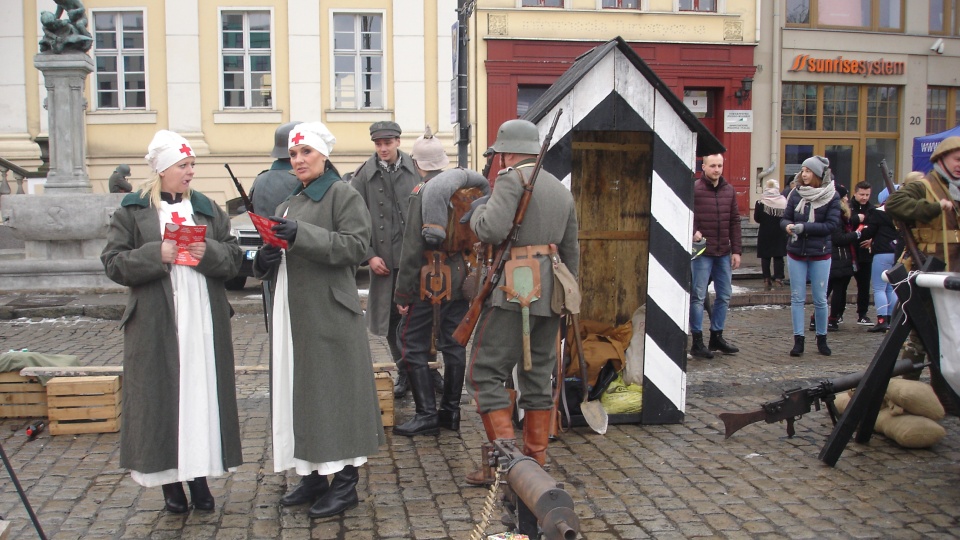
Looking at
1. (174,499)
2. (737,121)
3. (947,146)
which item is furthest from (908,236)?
(737,121)

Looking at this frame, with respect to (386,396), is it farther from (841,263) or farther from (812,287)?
(841,263)

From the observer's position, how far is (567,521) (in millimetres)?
2639

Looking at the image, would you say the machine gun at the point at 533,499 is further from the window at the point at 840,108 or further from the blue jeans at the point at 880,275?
the window at the point at 840,108

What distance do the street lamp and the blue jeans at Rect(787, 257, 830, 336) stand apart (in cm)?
1222

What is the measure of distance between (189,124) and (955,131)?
13988 mm

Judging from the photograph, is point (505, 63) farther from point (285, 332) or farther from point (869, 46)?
point (285, 332)

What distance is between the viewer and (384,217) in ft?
20.5

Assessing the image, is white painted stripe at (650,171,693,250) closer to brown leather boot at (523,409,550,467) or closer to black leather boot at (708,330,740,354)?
brown leather boot at (523,409,550,467)

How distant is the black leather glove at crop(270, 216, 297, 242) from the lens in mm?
3908

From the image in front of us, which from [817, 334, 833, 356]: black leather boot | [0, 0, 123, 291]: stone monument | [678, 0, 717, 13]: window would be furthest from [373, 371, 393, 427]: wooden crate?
[678, 0, 717, 13]: window

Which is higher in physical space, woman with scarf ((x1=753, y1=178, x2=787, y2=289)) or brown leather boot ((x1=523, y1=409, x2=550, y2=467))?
woman with scarf ((x1=753, y1=178, x2=787, y2=289))

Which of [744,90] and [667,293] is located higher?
[744,90]

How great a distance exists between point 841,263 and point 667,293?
179 inches

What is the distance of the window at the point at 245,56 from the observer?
62.1 ft
